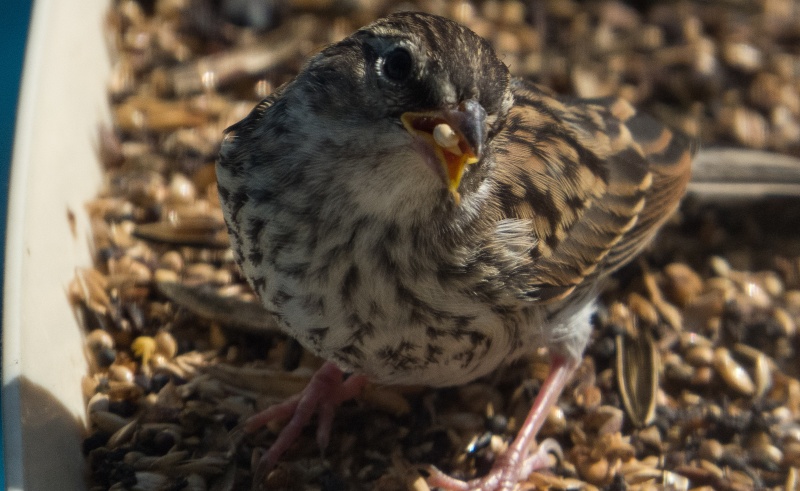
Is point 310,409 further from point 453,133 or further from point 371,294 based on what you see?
point 453,133

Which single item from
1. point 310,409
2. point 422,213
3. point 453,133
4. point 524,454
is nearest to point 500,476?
point 524,454

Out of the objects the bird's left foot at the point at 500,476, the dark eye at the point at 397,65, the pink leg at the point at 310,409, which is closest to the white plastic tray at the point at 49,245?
the pink leg at the point at 310,409

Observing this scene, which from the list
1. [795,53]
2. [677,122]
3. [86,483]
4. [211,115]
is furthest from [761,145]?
[86,483]

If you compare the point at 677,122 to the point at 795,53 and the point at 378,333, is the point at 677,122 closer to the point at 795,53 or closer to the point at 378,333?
the point at 795,53

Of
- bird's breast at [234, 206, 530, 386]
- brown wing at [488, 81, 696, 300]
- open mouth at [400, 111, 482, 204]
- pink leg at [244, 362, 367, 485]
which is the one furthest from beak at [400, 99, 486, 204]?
pink leg at [244, 362, 367, 485]

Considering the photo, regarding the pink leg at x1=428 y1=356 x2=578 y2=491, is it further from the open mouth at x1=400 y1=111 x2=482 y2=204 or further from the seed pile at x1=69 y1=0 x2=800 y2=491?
the open mouth at x1=400 y1=111 x2=482 y2=204
